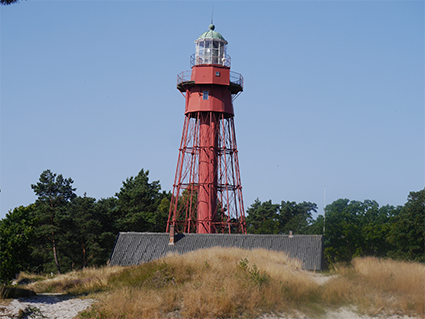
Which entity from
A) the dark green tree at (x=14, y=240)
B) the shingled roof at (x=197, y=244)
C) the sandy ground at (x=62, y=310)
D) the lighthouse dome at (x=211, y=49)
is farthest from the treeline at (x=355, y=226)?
the dark green tree at (x=14, y=240)

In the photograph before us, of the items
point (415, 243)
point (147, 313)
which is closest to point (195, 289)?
point (147, 313)

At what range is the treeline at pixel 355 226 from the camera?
2174 inches

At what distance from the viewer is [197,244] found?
4128 cm

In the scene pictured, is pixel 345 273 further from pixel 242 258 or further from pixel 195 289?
pixel 195 289

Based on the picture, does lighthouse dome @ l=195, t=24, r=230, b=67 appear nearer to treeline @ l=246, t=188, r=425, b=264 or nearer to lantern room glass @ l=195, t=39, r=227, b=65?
lantern room glass @ l=195, t=39, r=227, b=65

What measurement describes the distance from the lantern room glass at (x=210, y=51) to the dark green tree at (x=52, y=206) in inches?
899

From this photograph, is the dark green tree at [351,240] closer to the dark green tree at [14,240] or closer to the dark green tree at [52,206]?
the dark green tree at [52,206]

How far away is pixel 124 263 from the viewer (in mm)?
40906

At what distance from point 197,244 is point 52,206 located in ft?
91.9

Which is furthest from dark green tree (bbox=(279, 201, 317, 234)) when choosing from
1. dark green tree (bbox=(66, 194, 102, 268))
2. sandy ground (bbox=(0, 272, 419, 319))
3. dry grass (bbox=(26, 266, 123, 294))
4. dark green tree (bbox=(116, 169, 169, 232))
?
sandy ground (bbox=(0, 272, 419, 319))

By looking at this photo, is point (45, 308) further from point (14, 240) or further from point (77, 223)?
point (77, 223)

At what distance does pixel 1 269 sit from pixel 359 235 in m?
55.3

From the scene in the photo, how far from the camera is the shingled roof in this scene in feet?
126

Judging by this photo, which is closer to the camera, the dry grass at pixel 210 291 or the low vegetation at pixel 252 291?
the dry grass at pixel 210 291
